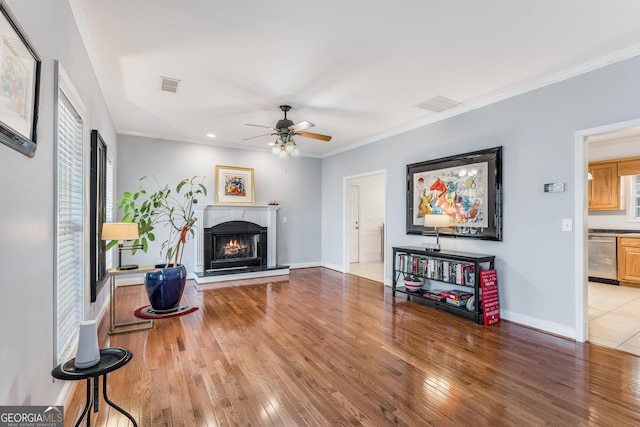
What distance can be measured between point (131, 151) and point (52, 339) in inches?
188

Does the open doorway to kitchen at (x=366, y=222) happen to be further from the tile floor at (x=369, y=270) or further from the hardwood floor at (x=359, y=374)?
the hardwood floor at (x=359, y=374)

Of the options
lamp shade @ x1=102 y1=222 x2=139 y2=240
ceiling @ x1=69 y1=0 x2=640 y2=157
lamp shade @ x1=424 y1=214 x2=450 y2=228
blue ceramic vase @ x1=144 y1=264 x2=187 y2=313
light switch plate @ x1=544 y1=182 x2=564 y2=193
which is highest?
ceiling @ x1=69 y1=0 x2=640 y2=157

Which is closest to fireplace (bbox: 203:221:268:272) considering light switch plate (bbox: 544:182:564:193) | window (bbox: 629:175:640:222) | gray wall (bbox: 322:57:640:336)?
gray wall (bbox: 322:57:640:336)

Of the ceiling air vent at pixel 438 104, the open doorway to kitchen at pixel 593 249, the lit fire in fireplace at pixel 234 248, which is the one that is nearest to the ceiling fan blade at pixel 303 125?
the ceiling air vent at pixel 438 104

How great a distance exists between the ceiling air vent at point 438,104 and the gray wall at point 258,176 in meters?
3.76

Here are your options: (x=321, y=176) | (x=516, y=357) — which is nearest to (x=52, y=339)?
(x=516, y=357)

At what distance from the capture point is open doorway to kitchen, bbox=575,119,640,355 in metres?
3.18

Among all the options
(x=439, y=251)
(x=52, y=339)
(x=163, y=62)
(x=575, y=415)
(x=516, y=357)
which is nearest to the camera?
(x=52, y=339)

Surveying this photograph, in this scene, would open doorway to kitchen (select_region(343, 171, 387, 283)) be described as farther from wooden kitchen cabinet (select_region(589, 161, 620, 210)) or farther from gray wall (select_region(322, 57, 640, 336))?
wooden kitchen cabinet (select_region(589, 161, 620, 210))

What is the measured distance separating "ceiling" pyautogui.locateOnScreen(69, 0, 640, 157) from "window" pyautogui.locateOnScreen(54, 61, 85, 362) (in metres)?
0.77

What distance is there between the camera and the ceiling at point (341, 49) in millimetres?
2373

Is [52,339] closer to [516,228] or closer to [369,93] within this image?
[369,93]

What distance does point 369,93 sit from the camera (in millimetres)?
3938

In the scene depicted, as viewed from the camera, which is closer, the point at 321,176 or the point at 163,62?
the point at 163,62
